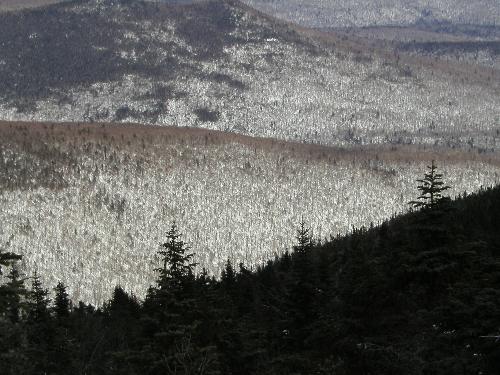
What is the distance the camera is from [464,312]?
22.2 meters

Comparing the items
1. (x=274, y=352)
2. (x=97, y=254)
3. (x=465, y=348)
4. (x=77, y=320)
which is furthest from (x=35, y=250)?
(x=465, y=348)

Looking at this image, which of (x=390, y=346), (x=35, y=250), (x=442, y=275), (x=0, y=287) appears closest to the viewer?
(x=0, y=287)

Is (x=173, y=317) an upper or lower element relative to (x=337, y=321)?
A: lower

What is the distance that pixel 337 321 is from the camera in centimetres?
2956

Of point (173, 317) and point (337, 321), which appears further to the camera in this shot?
point (337, 321)

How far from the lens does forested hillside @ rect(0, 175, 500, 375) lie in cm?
2144

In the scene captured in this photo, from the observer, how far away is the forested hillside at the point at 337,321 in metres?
21.4

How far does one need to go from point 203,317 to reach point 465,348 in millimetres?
8908

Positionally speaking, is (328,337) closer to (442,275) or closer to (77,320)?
Result: (442,275)

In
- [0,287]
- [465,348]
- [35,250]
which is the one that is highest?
[35,250]

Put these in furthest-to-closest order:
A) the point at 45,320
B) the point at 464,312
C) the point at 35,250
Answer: the point at 35,250 → the point at 45,320 → the point at 464,312

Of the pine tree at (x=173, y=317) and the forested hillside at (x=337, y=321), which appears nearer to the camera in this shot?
the forested hillside at (x=337, y=321)

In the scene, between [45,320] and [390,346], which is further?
[45,320]

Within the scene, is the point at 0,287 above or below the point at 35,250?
below
